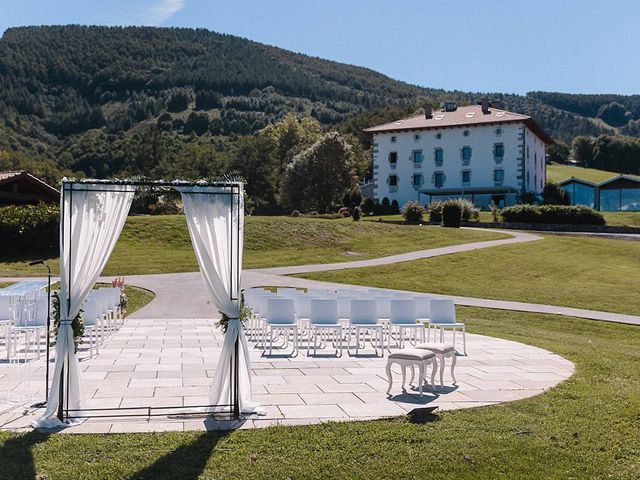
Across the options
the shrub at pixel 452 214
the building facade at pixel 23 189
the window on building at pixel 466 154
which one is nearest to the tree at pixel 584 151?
the window on building at pixel 466 154

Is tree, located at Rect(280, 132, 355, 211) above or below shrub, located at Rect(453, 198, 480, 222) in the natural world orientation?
above

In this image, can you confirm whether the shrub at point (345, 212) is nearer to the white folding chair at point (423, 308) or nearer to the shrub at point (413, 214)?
the shrub at point (413, 214)

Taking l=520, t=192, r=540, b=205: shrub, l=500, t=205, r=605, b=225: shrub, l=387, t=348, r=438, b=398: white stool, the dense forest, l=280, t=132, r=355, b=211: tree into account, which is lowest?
l=387, t=348, r=438, b=398: white stool

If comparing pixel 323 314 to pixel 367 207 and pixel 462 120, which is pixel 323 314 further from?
pixel 462 120

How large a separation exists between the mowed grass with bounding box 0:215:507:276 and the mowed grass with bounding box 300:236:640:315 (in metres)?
3.91

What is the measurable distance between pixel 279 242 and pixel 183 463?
94.8ft

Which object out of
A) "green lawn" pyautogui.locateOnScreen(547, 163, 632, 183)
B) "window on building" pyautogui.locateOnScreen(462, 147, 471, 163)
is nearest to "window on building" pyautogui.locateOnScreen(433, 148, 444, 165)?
"window on building" pyautogui.locateOnScreen(462, 147, 471, 163)

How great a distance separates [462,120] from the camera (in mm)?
62812

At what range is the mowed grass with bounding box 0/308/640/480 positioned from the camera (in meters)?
6.05

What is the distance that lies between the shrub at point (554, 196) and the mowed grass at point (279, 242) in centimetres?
2401

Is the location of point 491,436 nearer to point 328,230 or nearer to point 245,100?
point 328,230

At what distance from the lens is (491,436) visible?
22.7ft

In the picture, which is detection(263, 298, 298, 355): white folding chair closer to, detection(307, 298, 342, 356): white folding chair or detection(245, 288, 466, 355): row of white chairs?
detection(245, 288, 466, 355): row of white chairs

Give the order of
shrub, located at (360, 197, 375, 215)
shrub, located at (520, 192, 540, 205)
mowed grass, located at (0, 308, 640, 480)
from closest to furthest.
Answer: mowed grass, located at (0, 308, 640, 480)
shrub, located at (360, 197, 375, 215)
shrub, located at (520, 192, 540, 205)
